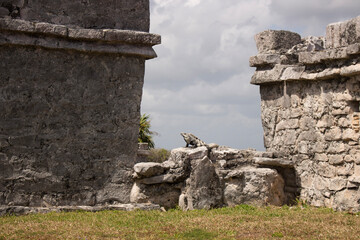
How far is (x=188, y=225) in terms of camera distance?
6.75 m

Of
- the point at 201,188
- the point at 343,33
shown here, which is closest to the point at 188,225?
the point at 201,188

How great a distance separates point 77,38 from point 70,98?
872 mm

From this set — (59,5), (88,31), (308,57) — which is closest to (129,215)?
(88,31)

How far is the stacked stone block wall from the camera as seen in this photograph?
809 cm

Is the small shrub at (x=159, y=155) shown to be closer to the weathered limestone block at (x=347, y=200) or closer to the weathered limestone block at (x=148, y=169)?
the weathered limestone block at (x=148, y=169)

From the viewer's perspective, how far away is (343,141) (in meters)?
8.27

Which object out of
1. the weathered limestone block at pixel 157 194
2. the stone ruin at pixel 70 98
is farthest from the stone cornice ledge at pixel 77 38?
the weathered limestone block at pixel 157 194

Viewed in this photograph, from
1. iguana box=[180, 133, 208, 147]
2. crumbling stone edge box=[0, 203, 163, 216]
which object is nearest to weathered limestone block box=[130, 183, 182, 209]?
crumbling stone edge box=[0, 203, 163, 216]

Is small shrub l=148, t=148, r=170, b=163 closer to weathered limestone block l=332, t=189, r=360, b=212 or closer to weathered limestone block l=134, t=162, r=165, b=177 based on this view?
weathered limestone block l=134, t=162, r=165, b=177

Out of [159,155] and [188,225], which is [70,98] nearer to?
[188,225]

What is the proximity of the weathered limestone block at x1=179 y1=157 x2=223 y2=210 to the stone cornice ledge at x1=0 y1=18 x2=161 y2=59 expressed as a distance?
1857 millimetres

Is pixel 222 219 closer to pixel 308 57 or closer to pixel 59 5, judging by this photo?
pixel 308 57

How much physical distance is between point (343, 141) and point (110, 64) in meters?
3.73

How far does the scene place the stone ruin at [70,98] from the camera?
7539mm
